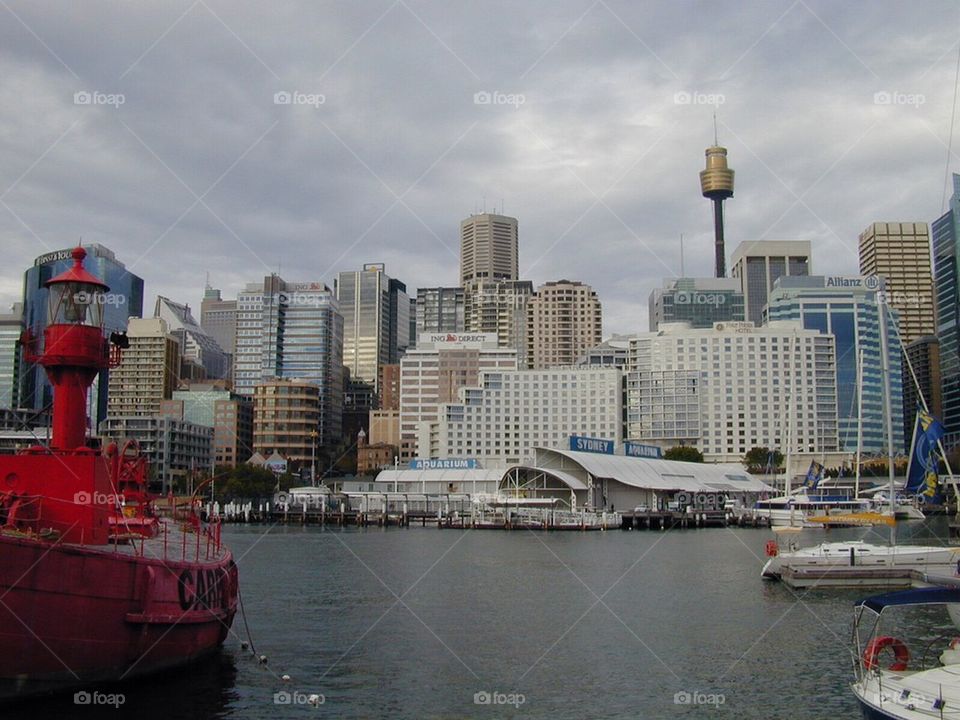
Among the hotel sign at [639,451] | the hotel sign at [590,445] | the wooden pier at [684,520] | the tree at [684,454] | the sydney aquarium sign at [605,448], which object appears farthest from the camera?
the tree at [684,454]

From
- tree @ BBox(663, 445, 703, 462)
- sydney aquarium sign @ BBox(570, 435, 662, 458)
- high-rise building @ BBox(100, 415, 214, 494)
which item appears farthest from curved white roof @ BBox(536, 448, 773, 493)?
high-rise building @ BBox(100, 415, 214, 494)

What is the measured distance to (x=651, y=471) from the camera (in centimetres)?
14525

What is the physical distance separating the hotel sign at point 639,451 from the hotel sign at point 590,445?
3.85 m

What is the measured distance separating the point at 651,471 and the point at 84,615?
128m

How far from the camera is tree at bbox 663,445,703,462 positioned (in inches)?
7293

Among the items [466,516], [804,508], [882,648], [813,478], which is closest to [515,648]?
[882,648]

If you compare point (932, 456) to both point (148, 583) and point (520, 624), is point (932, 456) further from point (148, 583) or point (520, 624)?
point (148, 583)

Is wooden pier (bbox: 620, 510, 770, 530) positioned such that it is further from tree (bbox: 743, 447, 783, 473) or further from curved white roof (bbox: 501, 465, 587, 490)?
tree (bbox: 743, 447, 783, 473)

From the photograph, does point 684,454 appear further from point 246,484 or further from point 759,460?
point 246,484

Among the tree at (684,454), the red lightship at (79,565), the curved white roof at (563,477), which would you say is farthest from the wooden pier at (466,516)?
the red lightship at (79,565)

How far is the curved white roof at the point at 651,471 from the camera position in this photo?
133875 mm

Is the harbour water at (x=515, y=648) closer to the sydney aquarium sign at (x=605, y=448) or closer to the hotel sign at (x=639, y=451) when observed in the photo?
the sydney aquarium sign at (x=605, y=448)

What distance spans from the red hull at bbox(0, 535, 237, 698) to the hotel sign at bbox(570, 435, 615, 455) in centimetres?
11563

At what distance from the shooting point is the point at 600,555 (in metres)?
76.6
